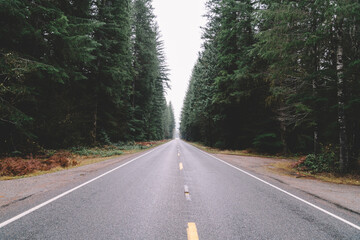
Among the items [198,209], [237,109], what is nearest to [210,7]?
[237,109]

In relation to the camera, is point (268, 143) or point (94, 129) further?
point (94, 129)

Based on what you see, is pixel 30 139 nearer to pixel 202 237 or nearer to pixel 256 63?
pixel 202 237

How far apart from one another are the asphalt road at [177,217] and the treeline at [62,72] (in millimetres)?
7476

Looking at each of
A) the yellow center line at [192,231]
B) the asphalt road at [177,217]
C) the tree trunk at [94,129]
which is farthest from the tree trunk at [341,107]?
the tree trunk at [94,129]

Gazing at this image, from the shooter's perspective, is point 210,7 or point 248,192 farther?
point 210,7

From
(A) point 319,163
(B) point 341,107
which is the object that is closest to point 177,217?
(B) point 341,107

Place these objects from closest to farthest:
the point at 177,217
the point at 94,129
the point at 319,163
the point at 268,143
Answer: the point at 177,217, the point at 319,163, the point at 268,143, the point at 94,129

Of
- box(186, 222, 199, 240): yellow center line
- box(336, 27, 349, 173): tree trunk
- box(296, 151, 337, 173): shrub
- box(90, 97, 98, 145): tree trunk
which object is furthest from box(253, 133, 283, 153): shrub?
box(90, 97, 98, 145): tree trunk

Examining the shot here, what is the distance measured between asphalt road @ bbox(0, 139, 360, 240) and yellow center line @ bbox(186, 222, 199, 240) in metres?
0.01

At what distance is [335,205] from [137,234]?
17.0 ft

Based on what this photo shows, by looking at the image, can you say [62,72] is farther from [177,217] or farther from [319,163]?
[319,163]

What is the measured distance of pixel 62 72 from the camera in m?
11.2

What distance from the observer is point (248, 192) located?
542 cm

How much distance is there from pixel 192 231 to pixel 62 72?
1253 centimetres
